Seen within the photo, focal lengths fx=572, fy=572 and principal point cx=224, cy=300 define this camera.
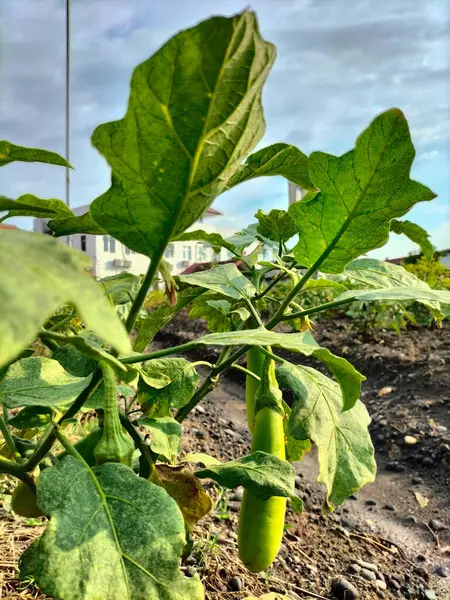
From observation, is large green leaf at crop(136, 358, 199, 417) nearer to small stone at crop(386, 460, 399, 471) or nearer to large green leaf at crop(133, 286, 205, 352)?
large green leaf at crop(133, 286, 205, 352)

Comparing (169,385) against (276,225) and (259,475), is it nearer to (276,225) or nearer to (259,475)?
(259,475)

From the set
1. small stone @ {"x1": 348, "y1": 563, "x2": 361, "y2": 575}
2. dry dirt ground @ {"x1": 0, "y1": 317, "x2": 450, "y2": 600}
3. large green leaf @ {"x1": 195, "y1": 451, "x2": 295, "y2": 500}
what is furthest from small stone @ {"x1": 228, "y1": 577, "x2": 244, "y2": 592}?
large green leaf @ {"x1": 195, "y1": 451, "x2": 295, "y2": 500}

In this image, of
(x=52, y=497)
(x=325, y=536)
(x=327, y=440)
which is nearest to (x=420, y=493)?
(x=325, y=536)

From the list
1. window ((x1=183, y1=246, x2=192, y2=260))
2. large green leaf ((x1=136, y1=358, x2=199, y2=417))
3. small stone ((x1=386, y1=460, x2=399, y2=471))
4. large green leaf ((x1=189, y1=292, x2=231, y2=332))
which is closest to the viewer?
large green leaf ((x1=136, y1=358, x2=199, y2=417))

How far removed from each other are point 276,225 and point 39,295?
2.47ft

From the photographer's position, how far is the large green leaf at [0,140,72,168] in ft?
2.32

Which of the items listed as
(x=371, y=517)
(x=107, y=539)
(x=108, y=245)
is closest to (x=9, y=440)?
(x=107, y=539)

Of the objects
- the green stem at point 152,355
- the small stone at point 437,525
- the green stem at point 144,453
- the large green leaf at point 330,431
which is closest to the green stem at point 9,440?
the green stem at point 144,453

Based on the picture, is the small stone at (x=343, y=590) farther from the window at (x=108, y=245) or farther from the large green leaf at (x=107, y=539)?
the window at (x=108, y=245)

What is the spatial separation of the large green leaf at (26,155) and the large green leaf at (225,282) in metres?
0.24

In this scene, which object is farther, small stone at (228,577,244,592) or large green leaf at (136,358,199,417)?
small stone at (228,577,244,592)

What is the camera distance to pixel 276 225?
101 centimetres

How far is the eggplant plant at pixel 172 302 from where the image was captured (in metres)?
0.43

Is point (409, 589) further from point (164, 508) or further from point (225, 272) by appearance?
point (164, 508)
